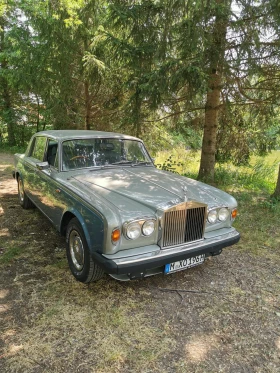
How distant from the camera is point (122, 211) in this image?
2879 mm

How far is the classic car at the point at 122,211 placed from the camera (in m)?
2.82

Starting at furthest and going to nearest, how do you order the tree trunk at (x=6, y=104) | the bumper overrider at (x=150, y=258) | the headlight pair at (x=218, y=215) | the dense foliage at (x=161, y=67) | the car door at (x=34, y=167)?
the tree trunk at (x=6, y=104) → the dense foliage at (x=161, y=67) → the car door at (x=34, y=167) → the headlight pair at (x=218, y=215) → the bumper overrider at (x=150, y=258)

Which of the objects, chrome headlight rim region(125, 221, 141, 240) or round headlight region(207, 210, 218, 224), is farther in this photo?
round headlight region(207, 210, 218, 224)

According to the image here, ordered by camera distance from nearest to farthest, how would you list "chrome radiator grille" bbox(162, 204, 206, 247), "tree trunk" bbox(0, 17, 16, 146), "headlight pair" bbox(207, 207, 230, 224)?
1. "chrome radiator grille" bbox(162, 204, 206, 247)
2. "headlight pair" bbox(207, 207, 230, 224)
3. "tree trunk" bbox(0, 17, 16, 146)

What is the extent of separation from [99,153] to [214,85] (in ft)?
14.2

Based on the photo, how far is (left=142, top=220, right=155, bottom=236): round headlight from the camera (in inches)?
114

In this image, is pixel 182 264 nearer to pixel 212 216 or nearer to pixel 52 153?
pixel 212 216

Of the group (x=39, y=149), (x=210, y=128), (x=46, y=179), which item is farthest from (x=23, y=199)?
(x=210, y=128)

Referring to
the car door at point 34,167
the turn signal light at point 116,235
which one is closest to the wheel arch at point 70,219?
the turn signal light at point 116,235

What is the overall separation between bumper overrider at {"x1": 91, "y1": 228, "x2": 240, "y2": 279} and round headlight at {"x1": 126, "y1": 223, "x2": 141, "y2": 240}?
0.18m

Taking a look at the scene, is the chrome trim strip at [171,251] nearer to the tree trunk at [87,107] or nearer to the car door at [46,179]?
the car door at [46,179]

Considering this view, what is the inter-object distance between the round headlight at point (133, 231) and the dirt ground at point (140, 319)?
2.67ft

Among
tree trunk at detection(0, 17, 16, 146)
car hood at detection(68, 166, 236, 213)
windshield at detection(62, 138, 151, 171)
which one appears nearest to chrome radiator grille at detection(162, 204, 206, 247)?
car hood at detection(68, 166, 236, 213)

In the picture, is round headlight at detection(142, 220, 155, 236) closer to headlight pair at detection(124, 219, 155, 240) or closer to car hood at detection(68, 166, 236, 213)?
headlight pair at detection(124, 219, 155, 240)
